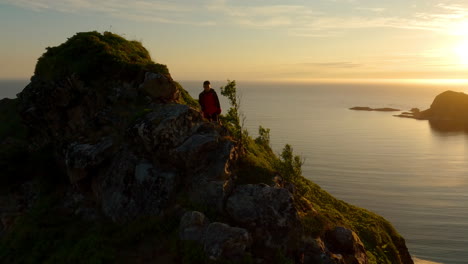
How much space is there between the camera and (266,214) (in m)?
17.2

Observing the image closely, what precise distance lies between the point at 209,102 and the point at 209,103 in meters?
0.08

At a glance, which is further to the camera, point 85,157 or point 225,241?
point 85,157

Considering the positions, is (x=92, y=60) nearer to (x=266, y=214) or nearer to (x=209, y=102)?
(x=209, y=102)

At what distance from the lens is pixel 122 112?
23141mm

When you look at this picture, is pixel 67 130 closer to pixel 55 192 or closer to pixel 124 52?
pixel 55 192

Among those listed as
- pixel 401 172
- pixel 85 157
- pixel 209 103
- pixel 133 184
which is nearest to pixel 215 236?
pixel 133 184

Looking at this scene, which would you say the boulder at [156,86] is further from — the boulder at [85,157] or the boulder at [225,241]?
the boulder at [225,241]

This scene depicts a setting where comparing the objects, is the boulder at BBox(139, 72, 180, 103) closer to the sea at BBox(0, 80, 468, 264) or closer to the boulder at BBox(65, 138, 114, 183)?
the boulder at BBox(65, 138, 114, 183)

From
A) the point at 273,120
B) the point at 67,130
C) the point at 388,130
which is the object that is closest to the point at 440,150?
the point at 388,130

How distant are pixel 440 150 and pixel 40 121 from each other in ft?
417

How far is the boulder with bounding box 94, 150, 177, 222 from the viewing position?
18906mm

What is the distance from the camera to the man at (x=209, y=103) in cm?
2214

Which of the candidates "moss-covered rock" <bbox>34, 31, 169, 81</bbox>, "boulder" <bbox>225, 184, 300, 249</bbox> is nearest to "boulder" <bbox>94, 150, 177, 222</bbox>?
"boulder" <bbox>225, 184, 300, 249</bbox>

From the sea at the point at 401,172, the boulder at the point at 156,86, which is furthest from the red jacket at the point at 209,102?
the sea at the point at 401,172
